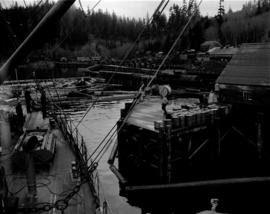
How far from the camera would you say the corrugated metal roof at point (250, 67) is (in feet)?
66.5

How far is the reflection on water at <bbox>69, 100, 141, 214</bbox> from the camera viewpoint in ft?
55.9

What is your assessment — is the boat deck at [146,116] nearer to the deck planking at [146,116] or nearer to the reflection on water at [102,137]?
the deck planking at [146,116]

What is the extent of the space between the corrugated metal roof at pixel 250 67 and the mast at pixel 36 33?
17994 millimetres

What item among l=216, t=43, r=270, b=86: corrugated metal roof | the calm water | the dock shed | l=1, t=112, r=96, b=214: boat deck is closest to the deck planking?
the calm water

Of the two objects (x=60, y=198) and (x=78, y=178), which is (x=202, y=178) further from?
(x=60, y=198)

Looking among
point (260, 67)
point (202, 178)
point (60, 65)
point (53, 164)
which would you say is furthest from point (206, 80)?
point (60, 65)

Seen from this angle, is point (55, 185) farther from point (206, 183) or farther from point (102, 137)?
point (102, 137)

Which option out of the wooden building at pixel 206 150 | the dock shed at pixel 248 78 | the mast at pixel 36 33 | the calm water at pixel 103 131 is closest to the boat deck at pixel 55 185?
the calm water at pixel 103 131

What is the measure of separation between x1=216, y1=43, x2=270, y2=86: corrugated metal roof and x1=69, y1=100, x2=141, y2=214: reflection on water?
10890 mm

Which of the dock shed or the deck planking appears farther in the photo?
the dock shed

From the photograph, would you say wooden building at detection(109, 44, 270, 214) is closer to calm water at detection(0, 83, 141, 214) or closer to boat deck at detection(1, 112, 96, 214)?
calm water at detection(0, 83, 141, 214)

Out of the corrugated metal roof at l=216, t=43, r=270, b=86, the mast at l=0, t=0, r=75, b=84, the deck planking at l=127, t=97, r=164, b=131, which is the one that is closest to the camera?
the mast at l=0, t=0, r=75, b=84

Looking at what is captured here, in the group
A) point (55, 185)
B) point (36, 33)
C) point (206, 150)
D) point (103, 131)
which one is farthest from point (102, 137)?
point (36, 33)

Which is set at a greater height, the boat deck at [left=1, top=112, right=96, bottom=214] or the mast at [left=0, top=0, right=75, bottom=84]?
the mast at [left=0, top=0, right=75, bottom=84]
